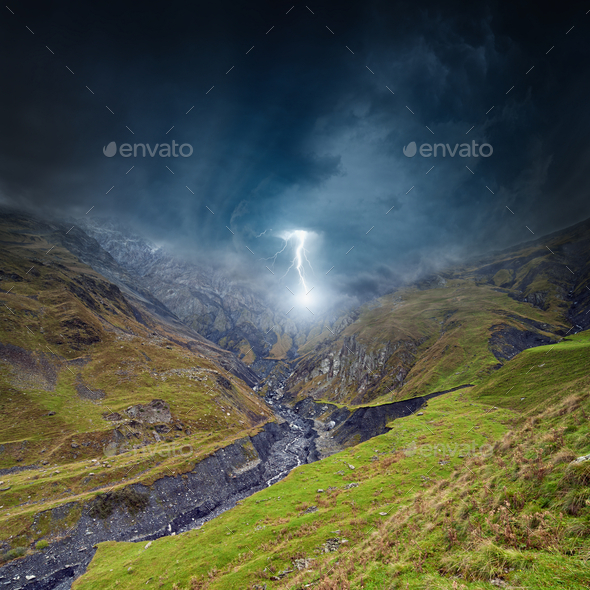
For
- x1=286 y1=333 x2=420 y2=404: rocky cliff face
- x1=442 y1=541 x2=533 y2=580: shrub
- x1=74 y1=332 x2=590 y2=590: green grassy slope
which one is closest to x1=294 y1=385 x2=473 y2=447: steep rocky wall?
x1=286 y1=333 x2=420 y2=404: rocky cliff face

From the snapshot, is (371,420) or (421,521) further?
(371,420)

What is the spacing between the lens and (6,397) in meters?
65.8

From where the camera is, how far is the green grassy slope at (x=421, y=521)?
9484 millimetres

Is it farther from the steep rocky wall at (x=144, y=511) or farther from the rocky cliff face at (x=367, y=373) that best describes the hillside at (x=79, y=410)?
the rocky cliff face at (x=367, y=373)

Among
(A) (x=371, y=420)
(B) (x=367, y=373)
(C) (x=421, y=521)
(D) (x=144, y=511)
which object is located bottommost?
(A) (x=371, y=420)

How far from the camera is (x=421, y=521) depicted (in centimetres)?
1542

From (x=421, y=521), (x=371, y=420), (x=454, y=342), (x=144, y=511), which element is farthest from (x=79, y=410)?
(x=454, y=342)

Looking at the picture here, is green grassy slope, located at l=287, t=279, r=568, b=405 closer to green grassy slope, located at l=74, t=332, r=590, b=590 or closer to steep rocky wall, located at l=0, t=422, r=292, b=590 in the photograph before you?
green grassy slope, located at l=74, t=332, r=590, b=590

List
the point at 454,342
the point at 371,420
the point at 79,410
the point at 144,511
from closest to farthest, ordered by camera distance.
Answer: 1. the point at 144,511
2. the point at 79,410
3. the point at 371,420
4. the point at 454,342

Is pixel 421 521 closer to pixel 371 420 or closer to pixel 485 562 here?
pixel 485 562

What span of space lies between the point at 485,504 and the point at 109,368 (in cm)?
11353

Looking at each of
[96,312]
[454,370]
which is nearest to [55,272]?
[96,312]

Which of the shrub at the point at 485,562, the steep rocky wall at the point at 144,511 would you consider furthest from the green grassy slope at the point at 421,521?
the steep rocky wall at the point at 144,511

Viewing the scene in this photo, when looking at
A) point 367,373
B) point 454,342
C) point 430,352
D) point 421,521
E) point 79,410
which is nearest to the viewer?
point 421,521
